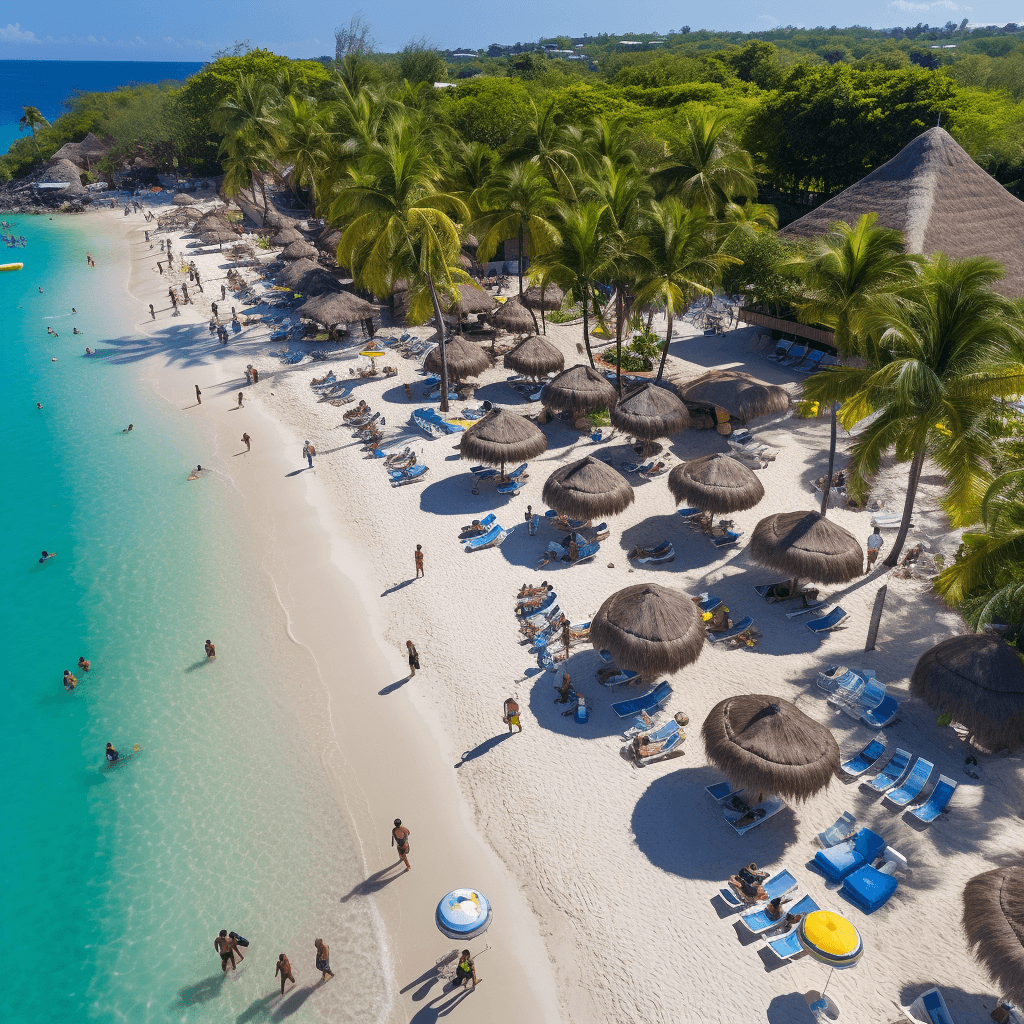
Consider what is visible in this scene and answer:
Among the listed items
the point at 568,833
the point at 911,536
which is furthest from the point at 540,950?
the point at 911,536

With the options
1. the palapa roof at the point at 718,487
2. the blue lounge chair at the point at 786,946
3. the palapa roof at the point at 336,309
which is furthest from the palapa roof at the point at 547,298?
the blue lounge chair at the point at 786,946

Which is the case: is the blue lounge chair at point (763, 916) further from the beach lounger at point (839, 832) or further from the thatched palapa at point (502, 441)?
the thatched palapa at point (502, 441)

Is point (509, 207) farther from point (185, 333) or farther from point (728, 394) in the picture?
point (185, 333)

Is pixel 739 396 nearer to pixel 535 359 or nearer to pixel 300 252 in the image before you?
pixel 535 359

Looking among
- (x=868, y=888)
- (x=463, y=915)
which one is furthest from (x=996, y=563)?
(x=463, y=915)

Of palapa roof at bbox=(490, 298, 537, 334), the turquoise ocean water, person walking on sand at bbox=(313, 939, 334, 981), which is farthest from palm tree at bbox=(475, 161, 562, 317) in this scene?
person walking on sand at bbox=(313, 939, 334, 981)
